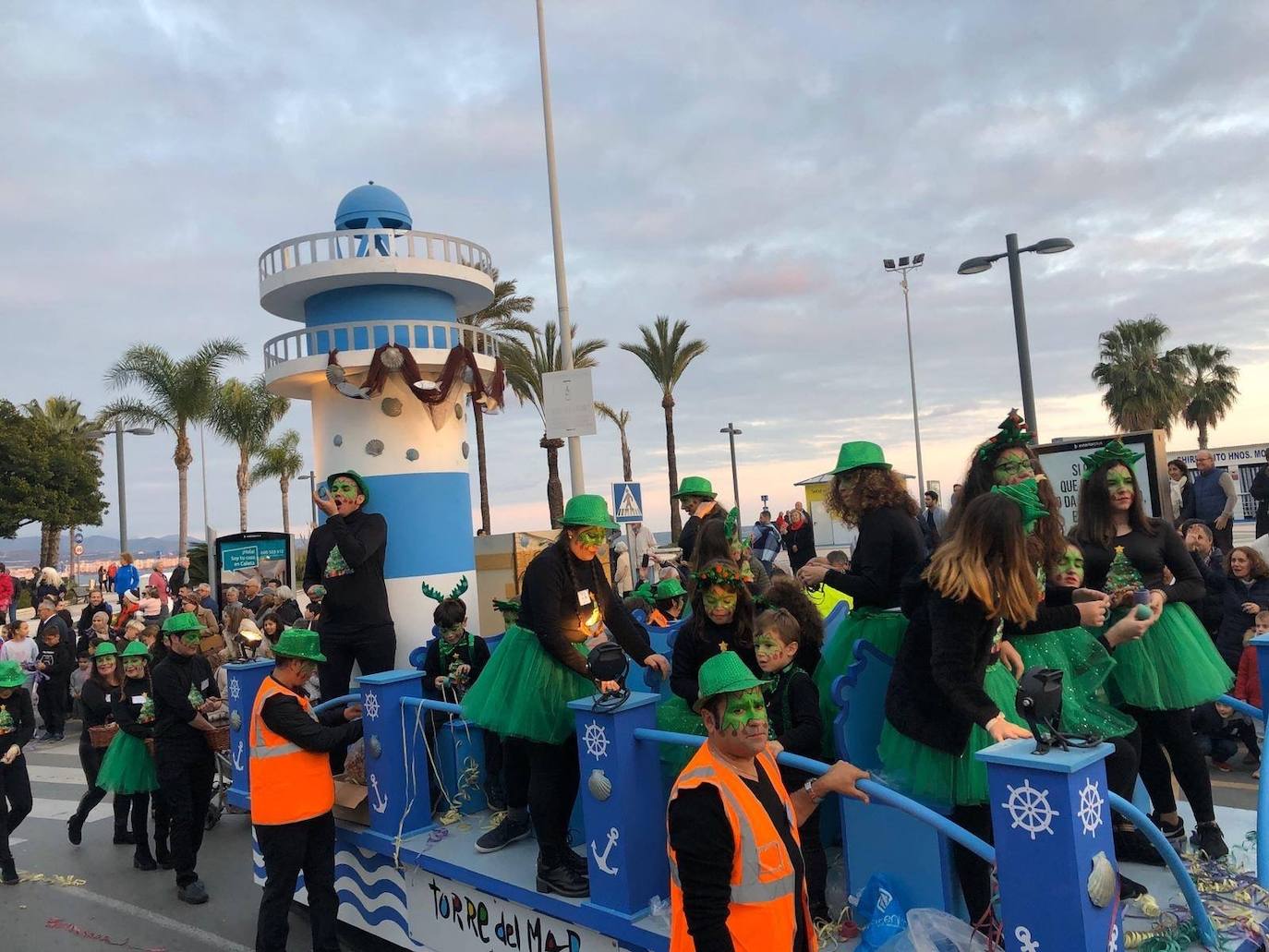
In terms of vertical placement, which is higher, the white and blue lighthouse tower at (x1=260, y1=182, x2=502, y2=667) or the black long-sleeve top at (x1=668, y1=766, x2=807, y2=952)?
the white and blue lighthouse tower at (x1=260, y1=182, x2=502, y2=667)

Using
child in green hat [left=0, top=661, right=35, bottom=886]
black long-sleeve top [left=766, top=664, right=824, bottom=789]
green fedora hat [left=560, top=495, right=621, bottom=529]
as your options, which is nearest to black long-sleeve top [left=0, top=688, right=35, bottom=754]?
child in green hat [left=0, top=661, right=35, bottom=886]

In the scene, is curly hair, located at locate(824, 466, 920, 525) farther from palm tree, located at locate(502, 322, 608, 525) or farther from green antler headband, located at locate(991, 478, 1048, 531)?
palm tree, located at locate(502, 322, 608, 525)

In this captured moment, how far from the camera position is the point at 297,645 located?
4.82 meters

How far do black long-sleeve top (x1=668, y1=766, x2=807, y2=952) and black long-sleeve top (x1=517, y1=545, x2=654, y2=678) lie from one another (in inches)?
76.5

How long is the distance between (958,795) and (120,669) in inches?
281

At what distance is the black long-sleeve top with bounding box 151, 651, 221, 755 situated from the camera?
6.40 meters

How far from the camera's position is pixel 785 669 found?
3.73m

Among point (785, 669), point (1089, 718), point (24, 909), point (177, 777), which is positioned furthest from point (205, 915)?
point (1089, 718)

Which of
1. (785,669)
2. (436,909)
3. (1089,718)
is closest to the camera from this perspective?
(1089,718)

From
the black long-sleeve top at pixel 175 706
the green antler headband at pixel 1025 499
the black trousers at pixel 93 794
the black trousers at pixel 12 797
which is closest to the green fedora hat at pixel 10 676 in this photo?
the black trousers at pixel 12 797

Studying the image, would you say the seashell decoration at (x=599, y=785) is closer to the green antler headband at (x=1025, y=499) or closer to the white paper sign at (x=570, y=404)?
the green antler headband at (x=1025, y=499)

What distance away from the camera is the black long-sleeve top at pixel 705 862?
2309mm

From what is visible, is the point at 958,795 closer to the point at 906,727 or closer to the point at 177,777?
the point at 906,727

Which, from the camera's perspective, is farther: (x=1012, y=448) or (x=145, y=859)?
(x=145, y=859)
